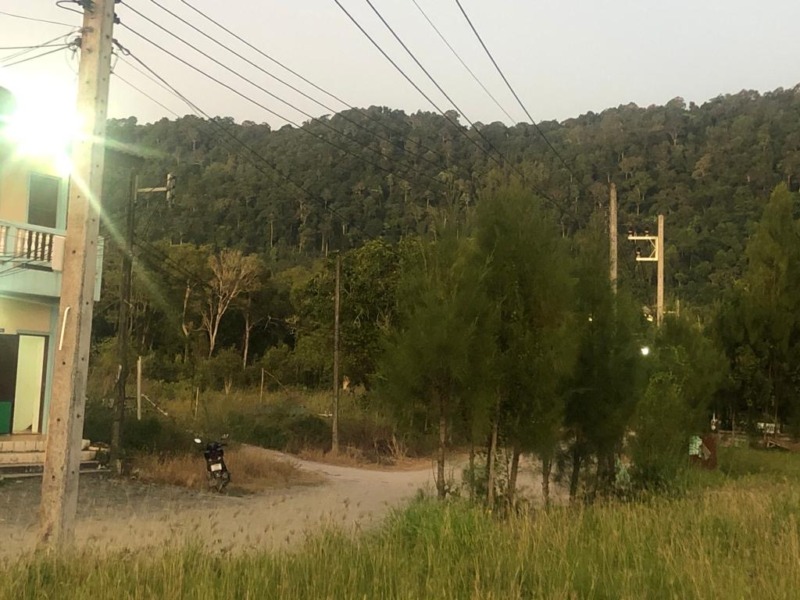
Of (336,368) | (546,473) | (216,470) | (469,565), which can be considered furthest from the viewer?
(336,368)

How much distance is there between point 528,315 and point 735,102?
9582 cm

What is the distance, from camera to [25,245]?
16391mm

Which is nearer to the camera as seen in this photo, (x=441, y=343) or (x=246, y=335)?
(x=441, y=343)

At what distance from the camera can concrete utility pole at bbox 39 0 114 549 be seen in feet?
25.1

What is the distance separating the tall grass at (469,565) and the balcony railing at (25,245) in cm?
1076

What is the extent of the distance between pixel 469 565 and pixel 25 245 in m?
13.0

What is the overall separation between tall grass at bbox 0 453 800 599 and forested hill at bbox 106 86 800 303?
3399 cm

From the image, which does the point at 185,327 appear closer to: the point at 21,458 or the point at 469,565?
the point at 21,458

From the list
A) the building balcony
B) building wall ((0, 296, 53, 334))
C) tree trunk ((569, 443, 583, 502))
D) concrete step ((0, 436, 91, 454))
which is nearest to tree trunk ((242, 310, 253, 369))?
building wall ((0, 296, 53, 334))

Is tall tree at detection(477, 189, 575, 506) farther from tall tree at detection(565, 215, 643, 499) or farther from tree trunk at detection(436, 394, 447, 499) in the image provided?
tall tree at detection(565, 215, 643, 499)

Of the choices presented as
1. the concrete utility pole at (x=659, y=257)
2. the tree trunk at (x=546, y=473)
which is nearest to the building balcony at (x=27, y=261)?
the tree trunk at (x=546, y=473)

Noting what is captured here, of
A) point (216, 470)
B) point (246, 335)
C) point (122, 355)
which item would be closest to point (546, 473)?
point (216, 470)

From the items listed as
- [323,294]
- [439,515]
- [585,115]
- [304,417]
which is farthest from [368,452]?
[585,115]

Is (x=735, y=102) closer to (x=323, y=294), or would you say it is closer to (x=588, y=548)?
(x=323, y=294)
